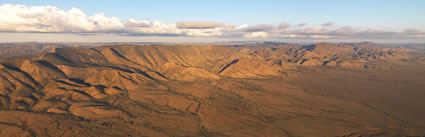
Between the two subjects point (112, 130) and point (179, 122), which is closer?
point (112, 130)

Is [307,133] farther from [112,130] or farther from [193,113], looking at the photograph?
[112,130]

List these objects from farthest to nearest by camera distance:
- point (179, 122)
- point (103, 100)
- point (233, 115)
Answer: point (103, 100), point (233, 115), point (179, 122)

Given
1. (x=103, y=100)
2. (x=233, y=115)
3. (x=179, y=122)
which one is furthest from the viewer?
(x=103, y=100)

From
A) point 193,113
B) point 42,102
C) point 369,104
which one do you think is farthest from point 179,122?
point 369,104

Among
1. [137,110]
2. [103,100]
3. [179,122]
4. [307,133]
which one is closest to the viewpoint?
[307,133]

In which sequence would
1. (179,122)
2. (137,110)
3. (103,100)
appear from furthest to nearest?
(103,100)
(137,110)
(179,122)

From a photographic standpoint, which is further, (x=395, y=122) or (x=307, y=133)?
(x=395, y=122)

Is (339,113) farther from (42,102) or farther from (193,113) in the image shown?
(42,102)

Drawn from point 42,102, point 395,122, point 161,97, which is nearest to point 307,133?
point 395,122

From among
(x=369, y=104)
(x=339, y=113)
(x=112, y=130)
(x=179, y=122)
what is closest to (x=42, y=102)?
(x=112, y=130)
